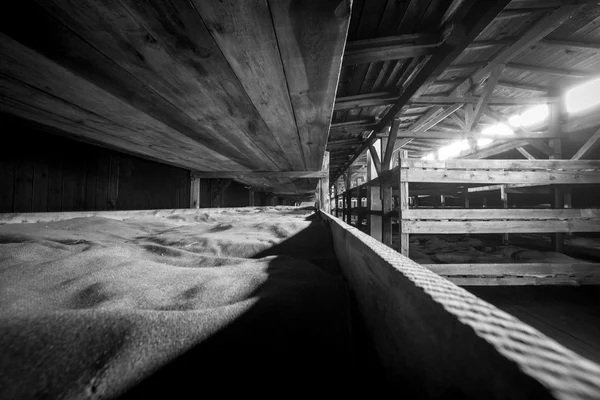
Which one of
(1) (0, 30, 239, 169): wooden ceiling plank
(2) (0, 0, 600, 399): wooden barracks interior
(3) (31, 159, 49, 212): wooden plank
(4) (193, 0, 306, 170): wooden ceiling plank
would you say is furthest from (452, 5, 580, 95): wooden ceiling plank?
(3) (31, 159, 49, 212): wooden plank

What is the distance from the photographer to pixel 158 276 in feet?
3.12

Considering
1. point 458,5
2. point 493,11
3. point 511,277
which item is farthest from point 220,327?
point 511,277

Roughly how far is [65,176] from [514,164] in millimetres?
5937

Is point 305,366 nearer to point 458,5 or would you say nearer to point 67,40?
point 67,40

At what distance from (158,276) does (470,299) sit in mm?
1108

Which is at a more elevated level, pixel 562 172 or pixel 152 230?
pixel 562 172

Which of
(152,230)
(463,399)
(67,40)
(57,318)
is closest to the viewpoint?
(463,399)

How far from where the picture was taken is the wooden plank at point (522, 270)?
2.80 meters

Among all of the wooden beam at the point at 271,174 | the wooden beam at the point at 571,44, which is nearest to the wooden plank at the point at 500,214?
the wooden beam at the point at 271,174

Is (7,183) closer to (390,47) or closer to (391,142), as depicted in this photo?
(390,47)

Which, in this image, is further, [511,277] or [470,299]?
[511,277]

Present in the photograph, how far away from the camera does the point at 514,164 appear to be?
9.30 feet

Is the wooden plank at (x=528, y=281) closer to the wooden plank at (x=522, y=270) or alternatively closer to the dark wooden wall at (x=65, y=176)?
the wooden plank at (x=522, y=270)

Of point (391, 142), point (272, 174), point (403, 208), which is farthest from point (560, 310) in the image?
point (272, 174)
